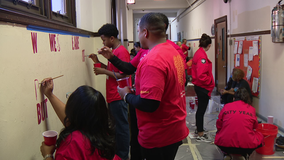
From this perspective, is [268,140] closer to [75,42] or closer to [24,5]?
[75,42]

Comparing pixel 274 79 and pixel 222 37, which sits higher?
pixel 222 37

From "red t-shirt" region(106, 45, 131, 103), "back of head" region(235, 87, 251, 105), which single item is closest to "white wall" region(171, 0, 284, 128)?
"back of head" region(235, 87, 251, 105)

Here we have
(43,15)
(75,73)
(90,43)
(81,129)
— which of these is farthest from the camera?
(90,43)

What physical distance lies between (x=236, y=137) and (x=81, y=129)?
2.01 metres

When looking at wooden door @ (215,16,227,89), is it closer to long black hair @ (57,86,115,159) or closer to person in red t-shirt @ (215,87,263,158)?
person in red t-shirt @ (215,87,263,158)

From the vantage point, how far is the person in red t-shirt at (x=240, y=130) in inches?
107

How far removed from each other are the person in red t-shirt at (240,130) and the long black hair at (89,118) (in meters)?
1.85

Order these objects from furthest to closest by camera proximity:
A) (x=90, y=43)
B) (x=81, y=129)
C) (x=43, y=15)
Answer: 1. (x=90, y=43)
2. (x=43, y=15)
3. (x=81, y=129)

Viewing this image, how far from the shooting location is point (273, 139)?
330cm

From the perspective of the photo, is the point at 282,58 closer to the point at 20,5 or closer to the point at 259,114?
the point at 259,114

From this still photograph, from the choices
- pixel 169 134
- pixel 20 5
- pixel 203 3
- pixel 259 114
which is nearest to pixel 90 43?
pixel 20 5

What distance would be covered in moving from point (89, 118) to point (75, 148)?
0.16m

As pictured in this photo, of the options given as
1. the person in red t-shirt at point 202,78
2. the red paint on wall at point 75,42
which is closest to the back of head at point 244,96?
the person in red t-shirt at point 202,78

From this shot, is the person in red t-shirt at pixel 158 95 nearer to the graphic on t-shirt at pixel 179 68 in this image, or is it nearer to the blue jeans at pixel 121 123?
the graphic on t-shirt at pixel 179 68
